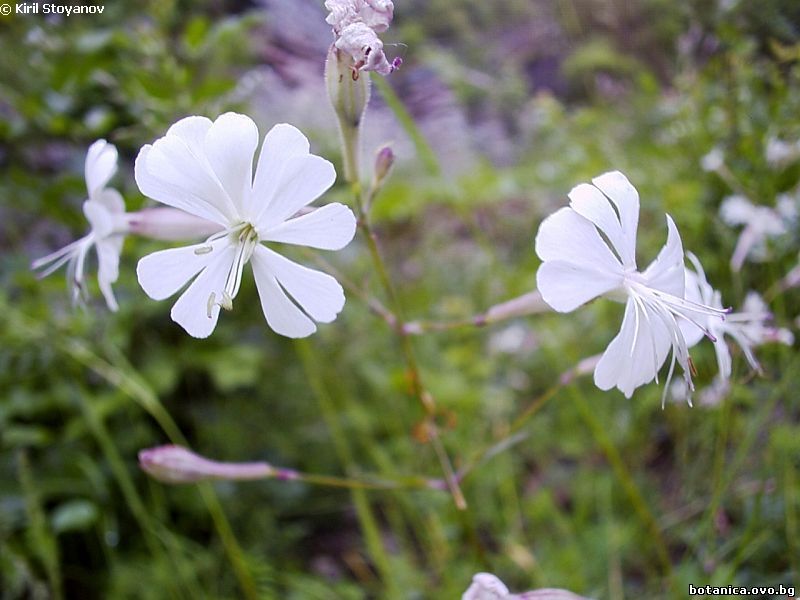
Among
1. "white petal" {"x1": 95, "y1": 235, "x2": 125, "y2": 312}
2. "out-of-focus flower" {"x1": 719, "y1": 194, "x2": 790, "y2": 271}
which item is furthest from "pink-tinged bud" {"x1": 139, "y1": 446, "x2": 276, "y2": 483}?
"out-of-focus flower" {"x1": 719, "y1": 194, "x2": 790, "y2": 271}

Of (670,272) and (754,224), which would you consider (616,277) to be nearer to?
(670,272)

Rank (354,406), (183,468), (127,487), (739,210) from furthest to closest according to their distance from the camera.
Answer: (354,406)
(739,210)
(127,487)
(183,468)

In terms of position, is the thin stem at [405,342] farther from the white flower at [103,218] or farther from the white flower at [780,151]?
the white flower at [780,151]

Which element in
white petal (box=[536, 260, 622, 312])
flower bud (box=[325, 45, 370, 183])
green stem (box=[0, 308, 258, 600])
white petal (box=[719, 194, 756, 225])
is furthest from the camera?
white petal (box=[719, 194, 756, 225])

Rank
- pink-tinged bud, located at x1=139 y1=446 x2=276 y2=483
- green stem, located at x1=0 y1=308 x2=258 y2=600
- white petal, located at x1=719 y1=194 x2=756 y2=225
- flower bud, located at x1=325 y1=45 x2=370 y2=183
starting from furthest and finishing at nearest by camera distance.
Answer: white petal, located at x1=719 y1=194 x2=756 y2=225, green stem, located at x1=0 y1=308 x2=258 y2=600, pink-tinged bud, located at x1=139 y1=446 x2=276 y2=483, flower bud, located at x1=325 y1=45 x2=370 y2=183

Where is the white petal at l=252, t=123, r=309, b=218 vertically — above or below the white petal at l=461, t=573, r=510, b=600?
above

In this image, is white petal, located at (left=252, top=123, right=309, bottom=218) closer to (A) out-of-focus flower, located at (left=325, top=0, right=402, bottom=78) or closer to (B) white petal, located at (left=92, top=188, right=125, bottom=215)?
(A) out-of-focus flower, located at (left=325, top=0, right=402, bottom=78)

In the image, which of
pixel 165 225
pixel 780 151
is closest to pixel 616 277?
pixel 165 225
